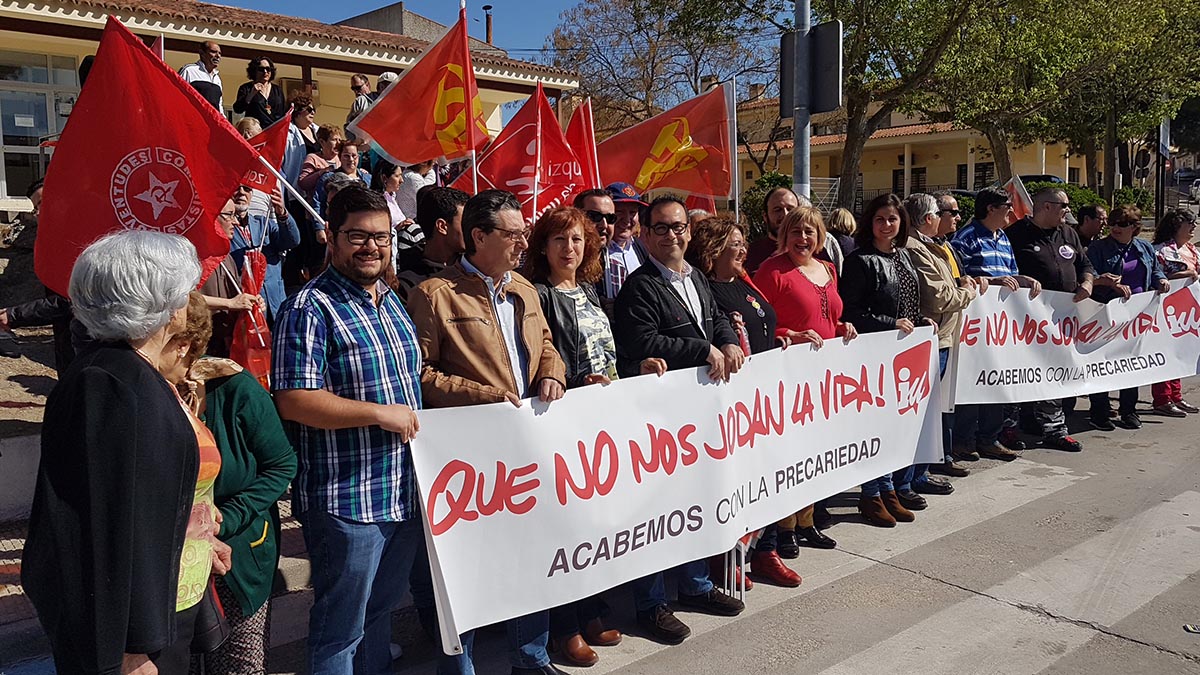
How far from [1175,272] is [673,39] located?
902 inches

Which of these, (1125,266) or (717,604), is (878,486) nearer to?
(717,604)

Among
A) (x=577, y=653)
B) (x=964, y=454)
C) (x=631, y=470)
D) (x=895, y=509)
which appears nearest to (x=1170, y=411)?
(x=964, y=454)

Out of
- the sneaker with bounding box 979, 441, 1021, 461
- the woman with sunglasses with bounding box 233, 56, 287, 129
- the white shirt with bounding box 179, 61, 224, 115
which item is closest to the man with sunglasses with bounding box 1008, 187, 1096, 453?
the sneaker with bounding box 979, 441, 1021, 461

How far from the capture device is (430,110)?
542 centimetres

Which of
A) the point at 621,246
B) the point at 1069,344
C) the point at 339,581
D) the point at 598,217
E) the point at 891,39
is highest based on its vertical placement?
the point at 891,39

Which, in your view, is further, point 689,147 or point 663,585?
point 689,147

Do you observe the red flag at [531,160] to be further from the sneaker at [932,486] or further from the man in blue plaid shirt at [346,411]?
the man in blue plaid shirt at [346,411]

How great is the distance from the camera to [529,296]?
3.39 m

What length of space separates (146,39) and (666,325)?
13006 millimetres

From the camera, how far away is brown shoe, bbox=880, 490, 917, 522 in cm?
550

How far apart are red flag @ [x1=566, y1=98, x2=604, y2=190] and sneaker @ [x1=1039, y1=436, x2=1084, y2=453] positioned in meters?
4.02

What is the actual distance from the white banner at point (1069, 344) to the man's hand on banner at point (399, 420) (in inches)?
176

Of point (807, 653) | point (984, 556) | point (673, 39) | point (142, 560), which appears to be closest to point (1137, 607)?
point (984, 556)

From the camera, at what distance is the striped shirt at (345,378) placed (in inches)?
107
